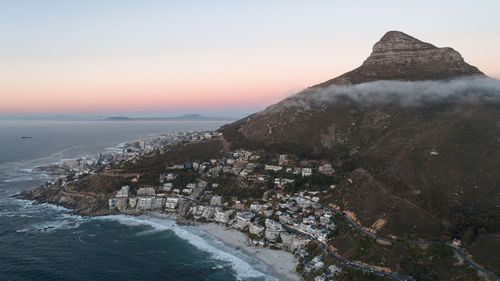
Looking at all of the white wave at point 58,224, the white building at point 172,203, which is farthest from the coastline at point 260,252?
the white wave at point 58,224

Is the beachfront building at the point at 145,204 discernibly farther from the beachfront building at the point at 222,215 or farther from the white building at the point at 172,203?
the beachfront building at the point at 222,215

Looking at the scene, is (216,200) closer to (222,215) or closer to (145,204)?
(222,215)

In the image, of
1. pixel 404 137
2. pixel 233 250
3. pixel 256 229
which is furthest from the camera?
pixel 404 137

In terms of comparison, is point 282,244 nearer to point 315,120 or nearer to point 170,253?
point 170,253

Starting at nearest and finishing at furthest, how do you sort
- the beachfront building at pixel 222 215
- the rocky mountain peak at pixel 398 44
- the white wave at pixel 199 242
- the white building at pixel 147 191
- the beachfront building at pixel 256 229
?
the white wave at pixel 199 242, the beachfront building at pixel 256 229, the beachfront building at pixel 222 215, the white building at pixel 147 191, the rocky mountain peak at pixel 398 44

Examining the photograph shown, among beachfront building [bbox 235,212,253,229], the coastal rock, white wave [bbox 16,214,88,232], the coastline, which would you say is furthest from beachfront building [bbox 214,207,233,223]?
white wave [bbox 16,214,88,232]

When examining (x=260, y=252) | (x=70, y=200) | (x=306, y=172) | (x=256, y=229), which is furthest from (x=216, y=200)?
(x=70, y=200)
